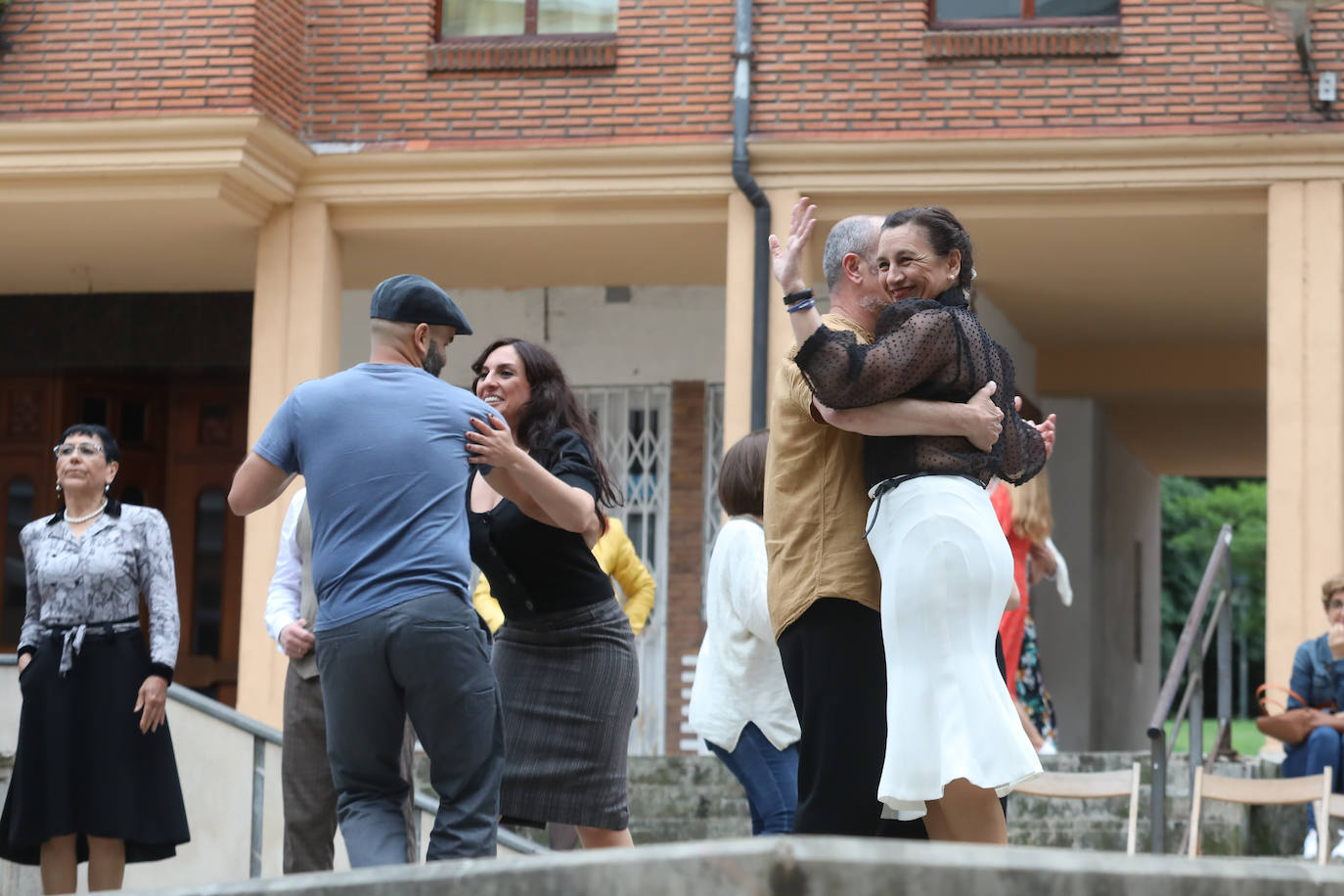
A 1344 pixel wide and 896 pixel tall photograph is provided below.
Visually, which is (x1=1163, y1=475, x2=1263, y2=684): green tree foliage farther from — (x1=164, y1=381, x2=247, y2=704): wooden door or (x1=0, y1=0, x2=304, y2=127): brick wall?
(x1=0, y1=0, x2=304, y2=127): brick wall

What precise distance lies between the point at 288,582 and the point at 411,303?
138 centimetres

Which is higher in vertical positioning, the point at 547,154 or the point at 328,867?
the point at 547,154

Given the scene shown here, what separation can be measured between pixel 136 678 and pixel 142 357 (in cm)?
699

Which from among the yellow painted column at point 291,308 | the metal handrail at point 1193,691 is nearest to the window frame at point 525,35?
the yellow painted column at point 291,308

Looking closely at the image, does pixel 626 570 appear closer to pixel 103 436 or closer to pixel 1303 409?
pixel 103 436

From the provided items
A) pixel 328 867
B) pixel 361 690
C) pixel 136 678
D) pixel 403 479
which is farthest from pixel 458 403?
pixel 136 678

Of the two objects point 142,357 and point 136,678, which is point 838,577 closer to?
point 136,678

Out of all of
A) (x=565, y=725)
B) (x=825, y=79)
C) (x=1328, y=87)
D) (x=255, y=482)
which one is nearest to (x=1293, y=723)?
(x=1328, y=87)

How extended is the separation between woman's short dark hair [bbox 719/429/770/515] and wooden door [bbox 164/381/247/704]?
8494mm

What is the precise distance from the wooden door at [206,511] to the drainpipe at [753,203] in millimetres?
4545

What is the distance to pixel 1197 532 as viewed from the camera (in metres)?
48.2

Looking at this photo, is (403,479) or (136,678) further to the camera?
(136,678)

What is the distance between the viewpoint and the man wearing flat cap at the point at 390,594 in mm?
3785

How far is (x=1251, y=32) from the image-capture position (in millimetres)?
10000
